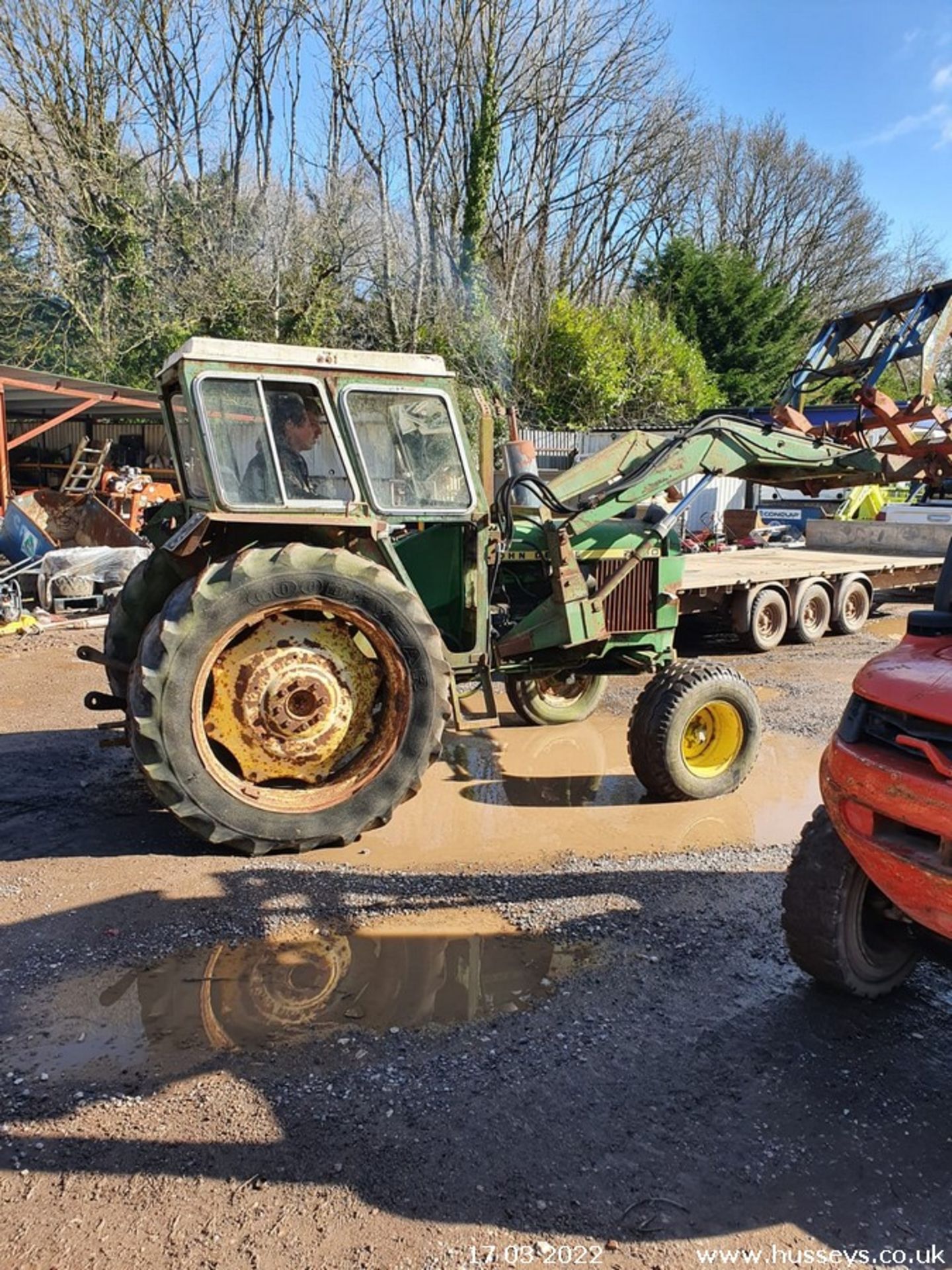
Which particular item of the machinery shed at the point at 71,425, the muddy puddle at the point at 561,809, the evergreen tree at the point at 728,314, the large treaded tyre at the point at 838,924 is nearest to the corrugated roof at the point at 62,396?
the machinery shed at the point at 71,425

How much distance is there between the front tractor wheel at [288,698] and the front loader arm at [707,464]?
1437 mm

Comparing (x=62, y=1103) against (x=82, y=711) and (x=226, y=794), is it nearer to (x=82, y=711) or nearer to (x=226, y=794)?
(x=226, y=794)

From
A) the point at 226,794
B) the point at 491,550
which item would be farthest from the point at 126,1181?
the point at 491,550

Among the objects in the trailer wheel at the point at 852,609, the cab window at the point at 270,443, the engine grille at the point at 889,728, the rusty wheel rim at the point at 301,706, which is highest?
the cab window at the point at 270,443

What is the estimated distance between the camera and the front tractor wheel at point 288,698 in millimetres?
4285

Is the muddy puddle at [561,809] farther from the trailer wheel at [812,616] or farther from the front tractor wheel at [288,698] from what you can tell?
the trailer wheel at [812,616]

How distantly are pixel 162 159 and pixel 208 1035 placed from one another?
22.2 m

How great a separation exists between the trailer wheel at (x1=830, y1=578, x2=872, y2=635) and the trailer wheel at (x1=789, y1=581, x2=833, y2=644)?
0.21 m

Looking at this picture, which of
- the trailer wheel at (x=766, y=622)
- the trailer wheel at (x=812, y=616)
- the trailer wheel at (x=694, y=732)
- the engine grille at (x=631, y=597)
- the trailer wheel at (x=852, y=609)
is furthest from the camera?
the trailer wheel at (x=852, y=609)

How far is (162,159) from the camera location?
816 inches

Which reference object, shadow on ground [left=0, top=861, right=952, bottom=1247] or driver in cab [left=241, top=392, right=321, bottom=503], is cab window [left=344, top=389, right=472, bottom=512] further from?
shadow on ground [left=0, top=861, right=952, bottom=1247]

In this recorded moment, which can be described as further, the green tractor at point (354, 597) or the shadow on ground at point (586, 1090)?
the green tractor at point (354, 597)

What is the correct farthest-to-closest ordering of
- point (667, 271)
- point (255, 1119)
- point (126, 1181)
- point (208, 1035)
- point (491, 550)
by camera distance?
1. point (667, 271)
2. point (491, 550)
3. point (208, 1035)
4. point (255, 1119)
5. point (126, 1181)

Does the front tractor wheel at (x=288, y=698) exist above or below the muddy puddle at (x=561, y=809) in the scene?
above
